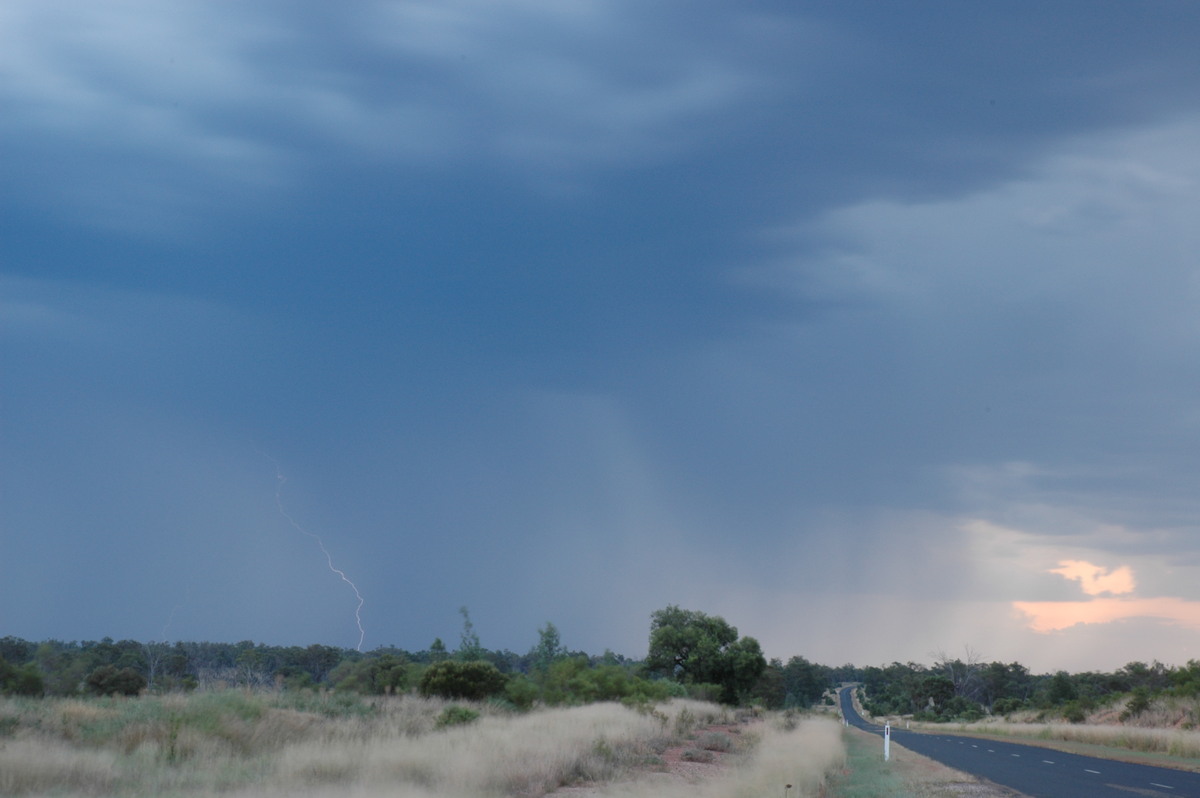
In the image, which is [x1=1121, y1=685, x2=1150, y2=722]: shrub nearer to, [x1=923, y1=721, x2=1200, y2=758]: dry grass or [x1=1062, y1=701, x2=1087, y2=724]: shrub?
[x1=923, y1=721, x2=1200, y2=758]: dry grass

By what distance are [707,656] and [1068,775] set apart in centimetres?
6672

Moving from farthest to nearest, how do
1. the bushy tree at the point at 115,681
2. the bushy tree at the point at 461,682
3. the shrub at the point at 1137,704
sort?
the shrub at the point at 1137,704 → the bushy tree at the point at 461,682 → the bushy tree at the point at 115,681

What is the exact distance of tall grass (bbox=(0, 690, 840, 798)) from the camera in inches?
651

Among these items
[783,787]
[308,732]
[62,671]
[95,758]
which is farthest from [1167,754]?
[62,671]

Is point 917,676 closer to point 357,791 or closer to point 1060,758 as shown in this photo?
point 1060,758

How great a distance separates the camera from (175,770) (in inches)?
739

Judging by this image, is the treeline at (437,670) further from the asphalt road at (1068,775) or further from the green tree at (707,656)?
the asphalt road at (1068,775)

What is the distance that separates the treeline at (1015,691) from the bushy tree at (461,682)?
3803 centimetres

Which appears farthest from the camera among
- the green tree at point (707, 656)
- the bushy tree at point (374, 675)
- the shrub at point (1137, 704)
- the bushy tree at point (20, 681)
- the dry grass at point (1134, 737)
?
the green tree at point (707, 656)

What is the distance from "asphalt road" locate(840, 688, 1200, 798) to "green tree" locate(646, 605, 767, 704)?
53404 millimetres

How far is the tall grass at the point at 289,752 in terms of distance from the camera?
1655cm

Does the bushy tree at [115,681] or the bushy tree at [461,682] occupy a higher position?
the bushy tree at [461,682]

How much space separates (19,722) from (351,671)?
50838 mm

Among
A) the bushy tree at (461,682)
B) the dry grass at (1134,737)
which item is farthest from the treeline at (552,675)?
the dry grass at (1134,737)
